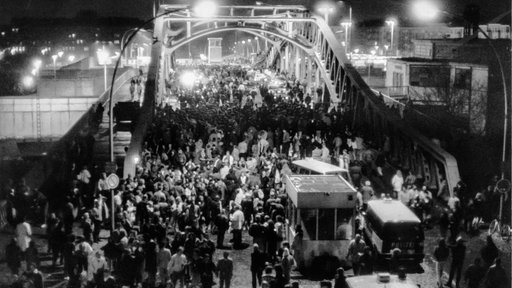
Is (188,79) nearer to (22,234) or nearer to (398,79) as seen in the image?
(398,79)

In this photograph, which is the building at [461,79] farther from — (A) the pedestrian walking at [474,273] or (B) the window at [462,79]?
(A) the pedestrian walking at [474,273]

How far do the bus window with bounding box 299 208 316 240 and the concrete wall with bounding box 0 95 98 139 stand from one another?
34617 millimetres

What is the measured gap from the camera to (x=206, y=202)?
61.7 ft

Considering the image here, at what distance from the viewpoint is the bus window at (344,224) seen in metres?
15.9

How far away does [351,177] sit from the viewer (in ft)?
76.9

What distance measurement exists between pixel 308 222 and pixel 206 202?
12.8ft

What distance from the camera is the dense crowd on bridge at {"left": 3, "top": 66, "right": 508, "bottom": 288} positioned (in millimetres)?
14430

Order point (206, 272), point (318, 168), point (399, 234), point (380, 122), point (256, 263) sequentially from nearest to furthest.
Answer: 1. point (206, 272)
2. point (256, 263)
3. point (399, 234)
4. point (318, 168)
5. point (380, 122)

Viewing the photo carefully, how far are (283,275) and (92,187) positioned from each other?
1019 cm

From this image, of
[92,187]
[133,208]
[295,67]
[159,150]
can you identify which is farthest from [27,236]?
[295,67]

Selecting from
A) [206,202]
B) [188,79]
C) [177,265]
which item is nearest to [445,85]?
[188,79]

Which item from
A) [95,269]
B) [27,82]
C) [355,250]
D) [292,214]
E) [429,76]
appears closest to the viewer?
[95,269]

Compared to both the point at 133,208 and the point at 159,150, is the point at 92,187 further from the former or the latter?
the point at 159,150

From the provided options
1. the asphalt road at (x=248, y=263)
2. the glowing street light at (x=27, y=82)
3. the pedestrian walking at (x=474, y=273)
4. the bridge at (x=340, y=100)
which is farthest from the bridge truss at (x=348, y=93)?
the glowing street light at (x=27, y=82)
